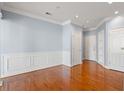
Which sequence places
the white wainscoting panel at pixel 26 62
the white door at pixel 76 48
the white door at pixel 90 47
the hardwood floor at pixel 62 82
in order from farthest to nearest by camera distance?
the white door at pixel 90 47 → the white door at pixel 76 48 → the white wainscoting panel at pixel 26 62 → the hardwood floor at pixel 62 82

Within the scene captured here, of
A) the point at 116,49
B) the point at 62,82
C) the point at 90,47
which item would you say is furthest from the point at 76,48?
the point at 62,82

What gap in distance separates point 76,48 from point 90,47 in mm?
2352

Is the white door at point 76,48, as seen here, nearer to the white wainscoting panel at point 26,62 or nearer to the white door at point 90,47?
the white wainscoting panel at point 26,62

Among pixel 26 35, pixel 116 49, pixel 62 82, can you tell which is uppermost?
pixel 26 35

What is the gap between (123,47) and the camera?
13.3ft

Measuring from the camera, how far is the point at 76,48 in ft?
17.8

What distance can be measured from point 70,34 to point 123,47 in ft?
8.27

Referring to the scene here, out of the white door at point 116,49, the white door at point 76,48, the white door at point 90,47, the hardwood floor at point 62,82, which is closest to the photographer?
the hardwood floor at point 62,82

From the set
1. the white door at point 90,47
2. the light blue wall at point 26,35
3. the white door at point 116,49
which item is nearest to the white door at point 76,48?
the light blue wall at point 26,35

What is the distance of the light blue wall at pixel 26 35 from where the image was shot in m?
3.33

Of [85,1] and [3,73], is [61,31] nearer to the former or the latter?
[85,1]

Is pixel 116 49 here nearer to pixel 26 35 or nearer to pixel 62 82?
pixel 62 82

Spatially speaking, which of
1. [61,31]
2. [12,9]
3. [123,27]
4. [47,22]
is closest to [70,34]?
[61,31]

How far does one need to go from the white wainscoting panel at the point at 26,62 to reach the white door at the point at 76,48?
2.95 feet
